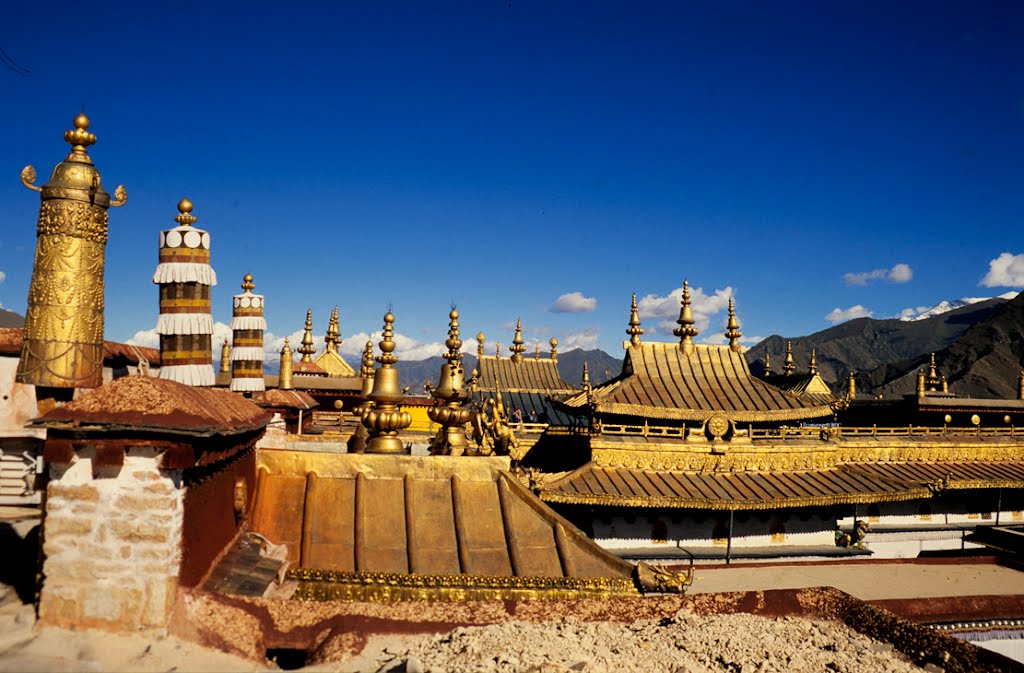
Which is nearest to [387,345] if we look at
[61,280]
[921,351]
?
[61,280]

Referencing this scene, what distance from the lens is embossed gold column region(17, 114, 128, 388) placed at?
24.8ft

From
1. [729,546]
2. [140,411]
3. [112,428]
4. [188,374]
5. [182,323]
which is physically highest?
[182,323]

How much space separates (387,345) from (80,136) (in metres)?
4.34

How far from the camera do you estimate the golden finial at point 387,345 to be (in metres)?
9.68

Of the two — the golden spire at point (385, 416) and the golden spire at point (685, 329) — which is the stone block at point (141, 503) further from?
the golden spire at point (685, 329)

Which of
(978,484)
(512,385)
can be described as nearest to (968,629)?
(978,484)

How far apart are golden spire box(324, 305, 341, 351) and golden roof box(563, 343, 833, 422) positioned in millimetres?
20097

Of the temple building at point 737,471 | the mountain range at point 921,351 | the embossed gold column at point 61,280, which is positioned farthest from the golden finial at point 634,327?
the mountain range at point 921,351

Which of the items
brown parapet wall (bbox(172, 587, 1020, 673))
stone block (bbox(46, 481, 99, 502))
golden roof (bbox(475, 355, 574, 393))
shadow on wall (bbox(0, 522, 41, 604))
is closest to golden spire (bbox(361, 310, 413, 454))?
brown parapet wall (bbox(172, 587, 1020, 673))

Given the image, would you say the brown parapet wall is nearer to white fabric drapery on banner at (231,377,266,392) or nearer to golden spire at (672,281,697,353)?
white fabric drapery on banner at (231,377,266,392)

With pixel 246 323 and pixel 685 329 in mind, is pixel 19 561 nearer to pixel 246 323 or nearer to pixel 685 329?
pixel 246 323

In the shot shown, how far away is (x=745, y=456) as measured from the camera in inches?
719

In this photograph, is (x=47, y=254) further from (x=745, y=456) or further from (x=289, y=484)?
(x=745, y=456)

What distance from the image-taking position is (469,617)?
5.93m
